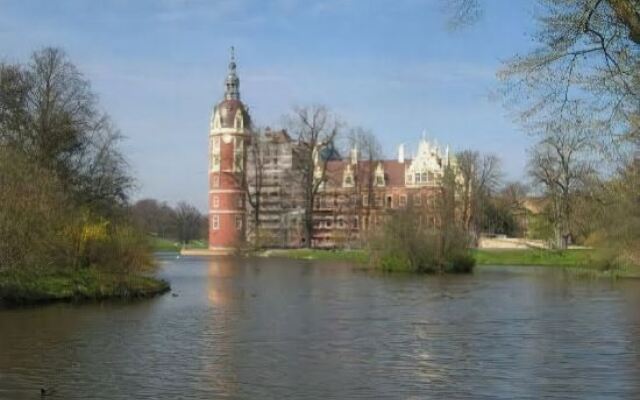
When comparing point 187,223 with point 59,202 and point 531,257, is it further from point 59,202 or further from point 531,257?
point 59,202

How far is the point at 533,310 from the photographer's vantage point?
27078mm

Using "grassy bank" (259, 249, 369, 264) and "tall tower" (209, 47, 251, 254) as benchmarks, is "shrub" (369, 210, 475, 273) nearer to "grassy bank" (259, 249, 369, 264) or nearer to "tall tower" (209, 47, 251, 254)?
"grassy bank" (259, 249, 369, 264)

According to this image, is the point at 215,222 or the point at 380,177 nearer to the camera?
the point at 215,222

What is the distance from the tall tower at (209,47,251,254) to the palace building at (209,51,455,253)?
0.13 meters

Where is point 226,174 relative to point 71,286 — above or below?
above

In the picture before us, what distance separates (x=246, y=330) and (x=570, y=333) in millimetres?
8165

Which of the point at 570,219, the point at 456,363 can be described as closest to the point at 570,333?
the point at 456,363

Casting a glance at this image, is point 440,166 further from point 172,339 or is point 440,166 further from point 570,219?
point 172,339

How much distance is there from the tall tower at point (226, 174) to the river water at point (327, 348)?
252 feet

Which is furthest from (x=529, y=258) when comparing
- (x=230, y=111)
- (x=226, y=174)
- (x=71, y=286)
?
(x=230, y=111)

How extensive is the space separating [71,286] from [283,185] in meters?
71.5

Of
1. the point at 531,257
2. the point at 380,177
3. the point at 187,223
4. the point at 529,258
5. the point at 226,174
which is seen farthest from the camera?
the point at 187,223

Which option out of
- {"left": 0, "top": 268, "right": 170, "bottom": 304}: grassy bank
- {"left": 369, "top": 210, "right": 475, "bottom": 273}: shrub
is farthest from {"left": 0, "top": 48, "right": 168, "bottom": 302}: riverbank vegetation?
{"left": 369, "top": 210, "right": 475, "bottom": 273}: shrub

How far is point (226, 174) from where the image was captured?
356ft
